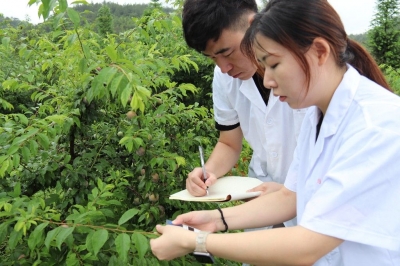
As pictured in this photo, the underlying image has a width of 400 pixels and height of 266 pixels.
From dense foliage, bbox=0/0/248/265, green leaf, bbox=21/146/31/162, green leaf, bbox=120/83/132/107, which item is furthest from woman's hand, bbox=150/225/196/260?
green leaf, bbox=21/146/31/162

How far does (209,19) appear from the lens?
1.63 metres

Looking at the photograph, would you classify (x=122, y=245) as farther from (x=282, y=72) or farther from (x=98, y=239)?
(x=282, y=72)

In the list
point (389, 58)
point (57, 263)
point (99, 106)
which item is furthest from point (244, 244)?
point (389, 58)

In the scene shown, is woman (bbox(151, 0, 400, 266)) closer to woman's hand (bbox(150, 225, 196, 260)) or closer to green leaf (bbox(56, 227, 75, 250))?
woman's hand (bbox(150, 225, 196, 260))

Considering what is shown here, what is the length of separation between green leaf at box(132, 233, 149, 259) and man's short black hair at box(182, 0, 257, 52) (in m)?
0.76

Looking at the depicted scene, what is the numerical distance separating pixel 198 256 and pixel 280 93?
480mm

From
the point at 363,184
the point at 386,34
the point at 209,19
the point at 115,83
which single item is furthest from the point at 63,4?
the point at 386,34

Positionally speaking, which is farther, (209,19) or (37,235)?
(209,19)

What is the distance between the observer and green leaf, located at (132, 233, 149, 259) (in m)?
1.32

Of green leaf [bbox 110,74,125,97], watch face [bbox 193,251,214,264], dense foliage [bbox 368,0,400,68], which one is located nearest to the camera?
watch face [bbox 193,251,214,264]

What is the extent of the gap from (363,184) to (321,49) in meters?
0.34

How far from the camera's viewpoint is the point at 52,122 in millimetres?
1766

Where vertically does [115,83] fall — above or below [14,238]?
above

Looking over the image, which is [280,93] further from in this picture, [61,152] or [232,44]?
[61,152]
